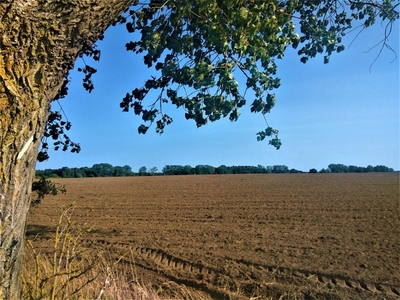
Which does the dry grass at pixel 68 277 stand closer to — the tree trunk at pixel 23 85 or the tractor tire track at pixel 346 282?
the tree trunk at pixel 23 85

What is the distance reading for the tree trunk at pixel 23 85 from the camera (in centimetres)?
240

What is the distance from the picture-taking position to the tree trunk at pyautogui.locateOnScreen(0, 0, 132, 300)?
2404 mm

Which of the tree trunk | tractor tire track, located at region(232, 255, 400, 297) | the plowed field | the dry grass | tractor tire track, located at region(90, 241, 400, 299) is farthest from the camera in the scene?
the plowed field

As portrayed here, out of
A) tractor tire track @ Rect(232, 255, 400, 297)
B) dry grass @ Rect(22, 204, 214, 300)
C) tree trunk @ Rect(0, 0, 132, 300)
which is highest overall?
tree trunk @ Rect(0, 0, 132, 300)

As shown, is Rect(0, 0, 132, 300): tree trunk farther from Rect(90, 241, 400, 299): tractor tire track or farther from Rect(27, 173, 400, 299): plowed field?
Rect(90, 241, 400, 299): tractor tire track

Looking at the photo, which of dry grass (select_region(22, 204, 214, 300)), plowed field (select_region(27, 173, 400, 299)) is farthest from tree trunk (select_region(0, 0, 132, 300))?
plowed field (select_region(27, 173, 400, 299))

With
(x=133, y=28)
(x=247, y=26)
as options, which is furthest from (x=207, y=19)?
(x=133, y=28)

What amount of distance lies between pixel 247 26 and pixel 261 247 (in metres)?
7.53

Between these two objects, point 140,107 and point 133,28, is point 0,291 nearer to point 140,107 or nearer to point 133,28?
point 140,107

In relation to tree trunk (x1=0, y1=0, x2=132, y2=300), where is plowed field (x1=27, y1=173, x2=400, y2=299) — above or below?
below

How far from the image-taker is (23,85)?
248cm

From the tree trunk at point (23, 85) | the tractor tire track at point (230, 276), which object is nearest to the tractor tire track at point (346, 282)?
the tractor tire track at point (230, 276)

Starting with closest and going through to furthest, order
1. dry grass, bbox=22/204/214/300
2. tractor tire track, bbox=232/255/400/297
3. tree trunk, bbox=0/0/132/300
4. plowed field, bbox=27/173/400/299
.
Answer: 1. tree trunk, bbox=0/0/132/300
2. dry grass, bbox=22/204/214/300
3. tractor tire track, bbox=232/255/400/297
4. plowed field, bbox=27/173/400/299

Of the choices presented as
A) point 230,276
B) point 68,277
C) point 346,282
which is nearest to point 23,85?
point 68,277
